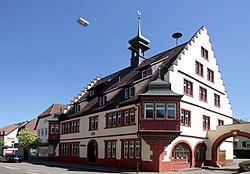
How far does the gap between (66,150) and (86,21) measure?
3345 centimetres

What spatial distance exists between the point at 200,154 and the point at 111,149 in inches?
382

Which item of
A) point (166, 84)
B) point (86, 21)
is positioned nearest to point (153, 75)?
point (166, 84)

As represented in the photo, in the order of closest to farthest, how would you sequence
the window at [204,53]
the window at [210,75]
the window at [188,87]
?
the window at [188,87], the window at [204,53], the window at [210,75]

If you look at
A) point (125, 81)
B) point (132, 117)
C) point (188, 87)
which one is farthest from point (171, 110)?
point (125, 81)

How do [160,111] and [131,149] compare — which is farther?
[131,149]

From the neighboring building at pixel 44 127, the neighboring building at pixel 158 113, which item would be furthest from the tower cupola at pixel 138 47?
the neighboring building at pixel 44 127

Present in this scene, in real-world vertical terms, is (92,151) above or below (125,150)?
below

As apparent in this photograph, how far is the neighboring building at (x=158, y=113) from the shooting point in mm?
27531

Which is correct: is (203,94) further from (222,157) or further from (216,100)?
(222,157)

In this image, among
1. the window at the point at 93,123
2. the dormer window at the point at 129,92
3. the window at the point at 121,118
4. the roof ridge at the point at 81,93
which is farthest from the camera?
the roof ridge at the point at 81,93

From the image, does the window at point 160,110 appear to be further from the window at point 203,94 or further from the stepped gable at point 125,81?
the window at point 203,94

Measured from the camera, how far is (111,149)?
34.1 metres

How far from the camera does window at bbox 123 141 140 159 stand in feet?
97.9

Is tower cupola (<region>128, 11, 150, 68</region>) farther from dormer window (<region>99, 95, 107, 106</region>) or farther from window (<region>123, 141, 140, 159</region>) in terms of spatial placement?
window (<region>123, 141, 140, 159</region>)
